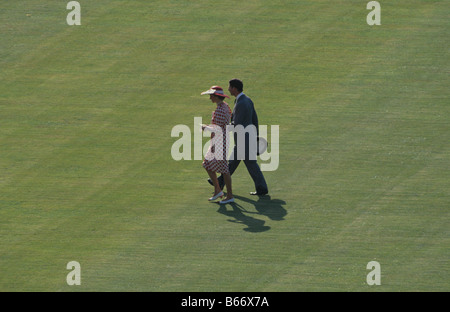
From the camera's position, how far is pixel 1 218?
15148mm

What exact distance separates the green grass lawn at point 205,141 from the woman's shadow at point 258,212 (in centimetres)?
3

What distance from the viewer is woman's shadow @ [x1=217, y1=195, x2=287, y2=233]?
1492cm

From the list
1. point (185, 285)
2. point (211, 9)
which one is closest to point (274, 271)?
point (185, 285)

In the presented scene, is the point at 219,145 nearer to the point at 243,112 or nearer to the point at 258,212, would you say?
the point at 243,112

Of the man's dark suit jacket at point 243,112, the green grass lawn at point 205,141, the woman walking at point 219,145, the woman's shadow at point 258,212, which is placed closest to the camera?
the green grass lawn at point 205,141

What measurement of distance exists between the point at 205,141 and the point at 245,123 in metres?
2.93

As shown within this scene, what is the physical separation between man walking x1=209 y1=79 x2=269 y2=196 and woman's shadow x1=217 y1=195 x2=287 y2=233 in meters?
0.28

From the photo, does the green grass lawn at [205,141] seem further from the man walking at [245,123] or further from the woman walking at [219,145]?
the woman walking at [219,145]

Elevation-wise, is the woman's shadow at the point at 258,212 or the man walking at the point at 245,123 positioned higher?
the man walking at the point at 245,123

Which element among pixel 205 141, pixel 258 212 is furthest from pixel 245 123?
pixel 205 141

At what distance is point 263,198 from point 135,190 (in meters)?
2.16

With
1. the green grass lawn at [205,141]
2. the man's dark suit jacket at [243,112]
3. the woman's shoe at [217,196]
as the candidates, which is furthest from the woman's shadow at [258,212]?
the man's dark suit jacket at [243,112]

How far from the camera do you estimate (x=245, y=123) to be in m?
15.9

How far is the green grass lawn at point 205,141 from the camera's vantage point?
13664 mm
